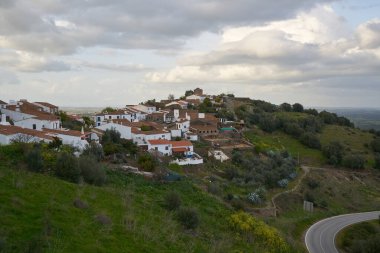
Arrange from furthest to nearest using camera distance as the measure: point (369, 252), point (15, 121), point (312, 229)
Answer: point (15, 121), point (312, 229), point (369, 252)

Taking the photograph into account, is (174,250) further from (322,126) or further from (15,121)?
(322,126)

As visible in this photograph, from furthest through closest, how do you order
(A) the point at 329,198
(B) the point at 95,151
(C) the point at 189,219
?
1. (A) the point at 329,198
2. (B) the point at 95,151
3. (C) the point at 189,219

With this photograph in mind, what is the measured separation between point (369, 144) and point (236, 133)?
1217 inches

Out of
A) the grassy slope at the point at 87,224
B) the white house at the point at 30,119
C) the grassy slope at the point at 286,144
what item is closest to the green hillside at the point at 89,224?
the grassy slope at the point at 87,224

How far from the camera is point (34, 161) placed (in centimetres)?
2442

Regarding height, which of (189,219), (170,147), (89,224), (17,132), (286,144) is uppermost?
(17,132)

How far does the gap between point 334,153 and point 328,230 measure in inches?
1312

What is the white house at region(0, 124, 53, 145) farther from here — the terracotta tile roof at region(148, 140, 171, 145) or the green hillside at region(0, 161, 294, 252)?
the green hillside at region(0, 161, 294, 252)

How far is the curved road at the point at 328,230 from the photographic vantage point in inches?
1262

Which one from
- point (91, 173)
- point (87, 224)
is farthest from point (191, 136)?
point (87, 224)

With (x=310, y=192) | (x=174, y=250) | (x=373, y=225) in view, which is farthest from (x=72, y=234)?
(x=310, y=192)

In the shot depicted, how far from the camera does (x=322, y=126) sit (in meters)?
92.1

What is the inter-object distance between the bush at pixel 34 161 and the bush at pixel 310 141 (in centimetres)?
5843

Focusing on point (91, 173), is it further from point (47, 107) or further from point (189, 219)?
point (47, 107)
